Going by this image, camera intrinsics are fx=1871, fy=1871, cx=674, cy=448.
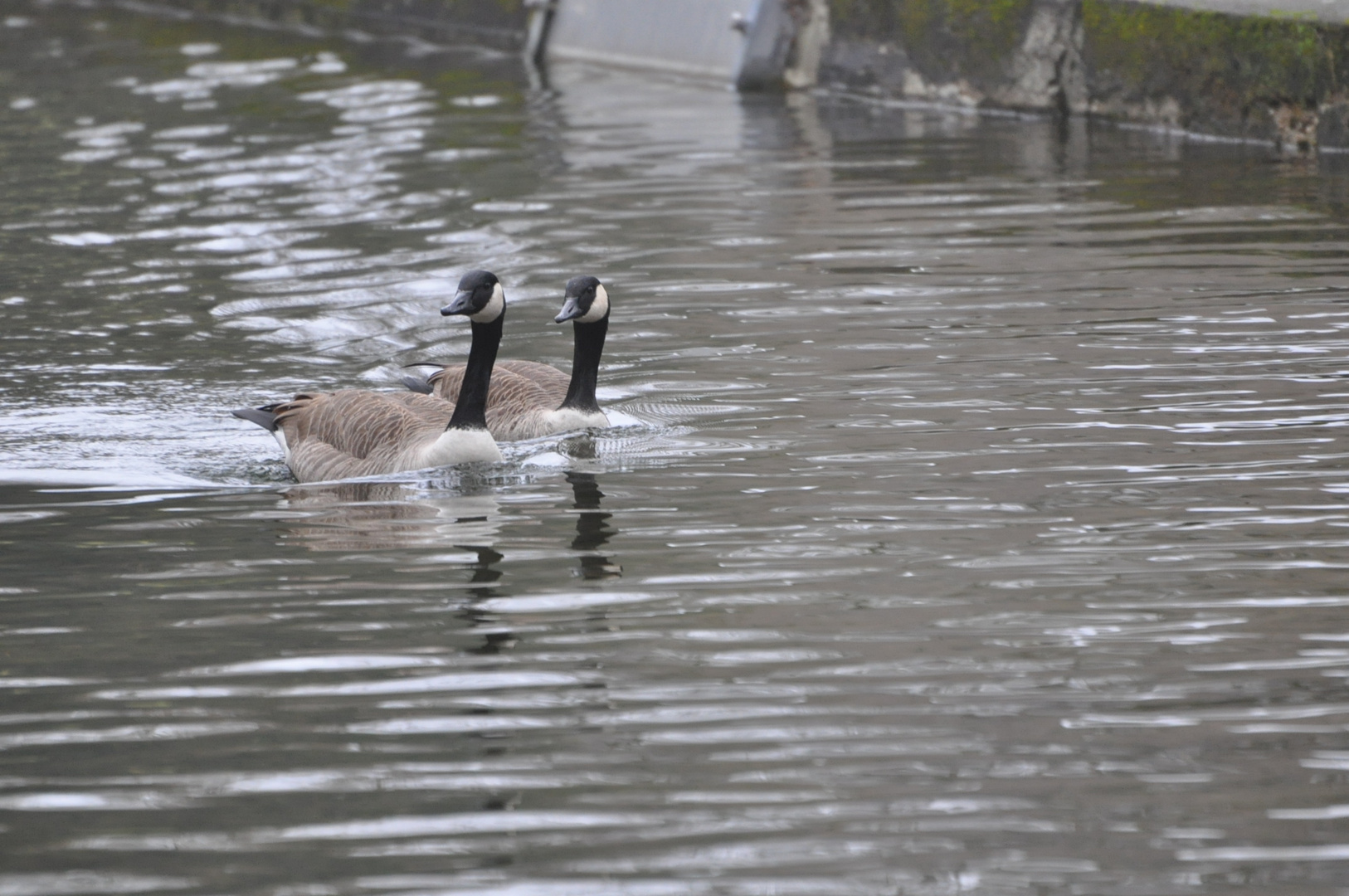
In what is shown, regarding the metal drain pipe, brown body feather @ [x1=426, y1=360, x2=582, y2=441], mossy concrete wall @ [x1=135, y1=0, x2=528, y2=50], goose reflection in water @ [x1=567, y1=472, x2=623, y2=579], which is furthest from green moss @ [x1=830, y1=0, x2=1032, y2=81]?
goose reflection in water @ [x1=567, y1=472, x2=623, y2=579]

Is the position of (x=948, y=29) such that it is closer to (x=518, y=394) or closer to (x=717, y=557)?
(x=518, y=394)

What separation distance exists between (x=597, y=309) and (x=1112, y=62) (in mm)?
9971

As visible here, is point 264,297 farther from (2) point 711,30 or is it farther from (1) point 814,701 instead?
(2) point 711,30

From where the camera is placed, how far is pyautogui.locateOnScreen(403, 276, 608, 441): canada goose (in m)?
9.20

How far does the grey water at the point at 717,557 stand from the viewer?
446 cm

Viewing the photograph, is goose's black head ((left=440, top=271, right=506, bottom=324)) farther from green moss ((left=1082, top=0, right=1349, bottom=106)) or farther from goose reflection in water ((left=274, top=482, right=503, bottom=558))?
green moss ((left=1082, top=0, right=1349, bottom=106))

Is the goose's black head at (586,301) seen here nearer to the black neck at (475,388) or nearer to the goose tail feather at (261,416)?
the black neck at (475,388)

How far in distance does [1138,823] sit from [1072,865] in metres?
0.29

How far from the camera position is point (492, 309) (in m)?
8.77

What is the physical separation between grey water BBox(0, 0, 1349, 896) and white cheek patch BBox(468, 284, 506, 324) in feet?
2.29

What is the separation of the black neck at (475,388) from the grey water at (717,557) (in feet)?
0.77

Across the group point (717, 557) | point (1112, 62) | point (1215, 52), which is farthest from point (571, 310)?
point (1112, 62)

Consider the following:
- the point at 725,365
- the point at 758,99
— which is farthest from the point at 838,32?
the point at 725,365

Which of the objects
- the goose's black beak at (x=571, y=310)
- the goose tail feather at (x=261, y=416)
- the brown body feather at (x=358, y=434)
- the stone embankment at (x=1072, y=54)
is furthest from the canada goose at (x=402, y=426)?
the stone embankment at (x=1072, y=54)
